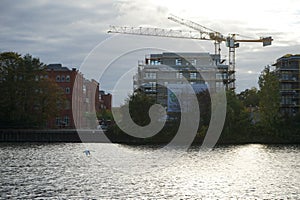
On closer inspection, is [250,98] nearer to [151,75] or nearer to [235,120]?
[151,75]

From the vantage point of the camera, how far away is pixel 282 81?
435 feet

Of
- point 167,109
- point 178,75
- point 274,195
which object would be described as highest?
point 178,75

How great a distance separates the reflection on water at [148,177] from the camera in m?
36.9

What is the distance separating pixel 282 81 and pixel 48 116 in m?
60.5

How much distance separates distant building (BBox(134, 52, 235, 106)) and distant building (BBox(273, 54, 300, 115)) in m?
16.9

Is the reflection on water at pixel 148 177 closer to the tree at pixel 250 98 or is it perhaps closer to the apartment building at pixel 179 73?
the apartment building at pixel 179 73

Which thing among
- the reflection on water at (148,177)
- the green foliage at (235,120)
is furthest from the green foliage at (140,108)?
the reflection on water at (148,177)

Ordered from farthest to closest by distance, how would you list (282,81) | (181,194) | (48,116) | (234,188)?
(282,81) → (48,116) → (234,188) → (181,194)

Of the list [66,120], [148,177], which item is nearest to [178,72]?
[66,120]

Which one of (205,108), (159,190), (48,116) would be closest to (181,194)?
(159,190)

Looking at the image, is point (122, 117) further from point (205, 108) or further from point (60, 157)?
point (60, 157)

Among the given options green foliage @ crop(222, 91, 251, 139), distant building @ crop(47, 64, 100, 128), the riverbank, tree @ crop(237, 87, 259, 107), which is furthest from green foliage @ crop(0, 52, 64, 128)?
tree @ crop(237, 87, 259, 107)

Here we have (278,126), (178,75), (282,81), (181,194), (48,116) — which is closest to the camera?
(181,194)

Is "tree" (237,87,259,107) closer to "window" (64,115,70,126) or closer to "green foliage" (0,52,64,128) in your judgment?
"window" (64,115,70,126)
